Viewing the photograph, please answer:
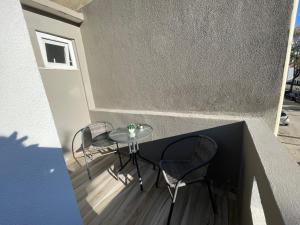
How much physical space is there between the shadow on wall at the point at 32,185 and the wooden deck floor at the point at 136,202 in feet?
3.36

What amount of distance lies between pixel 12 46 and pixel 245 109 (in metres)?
2.08

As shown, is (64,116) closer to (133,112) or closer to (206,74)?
(133,112)

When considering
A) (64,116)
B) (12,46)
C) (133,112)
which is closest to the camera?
(12,46)

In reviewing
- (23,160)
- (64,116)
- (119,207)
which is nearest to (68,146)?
(64,116)

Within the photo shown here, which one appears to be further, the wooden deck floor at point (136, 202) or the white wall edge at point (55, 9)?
the white wall edge at point (55, 9)

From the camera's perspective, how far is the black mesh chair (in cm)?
158

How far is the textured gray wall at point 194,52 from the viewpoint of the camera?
157cm

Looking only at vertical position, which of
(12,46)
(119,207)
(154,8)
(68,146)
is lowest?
(119,207)

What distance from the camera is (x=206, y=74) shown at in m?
1.94

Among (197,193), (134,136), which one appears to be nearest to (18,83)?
(134,136)

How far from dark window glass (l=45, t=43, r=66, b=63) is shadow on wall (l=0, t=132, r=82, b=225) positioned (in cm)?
277

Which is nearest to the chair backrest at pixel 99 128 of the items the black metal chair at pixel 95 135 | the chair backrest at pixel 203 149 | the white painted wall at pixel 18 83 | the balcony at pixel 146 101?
the black metal chair at pixel 95 135

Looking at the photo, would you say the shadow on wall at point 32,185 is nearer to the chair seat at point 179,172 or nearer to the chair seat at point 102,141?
the chair seat at point 179,172

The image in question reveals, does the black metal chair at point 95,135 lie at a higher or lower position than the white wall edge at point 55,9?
lower
